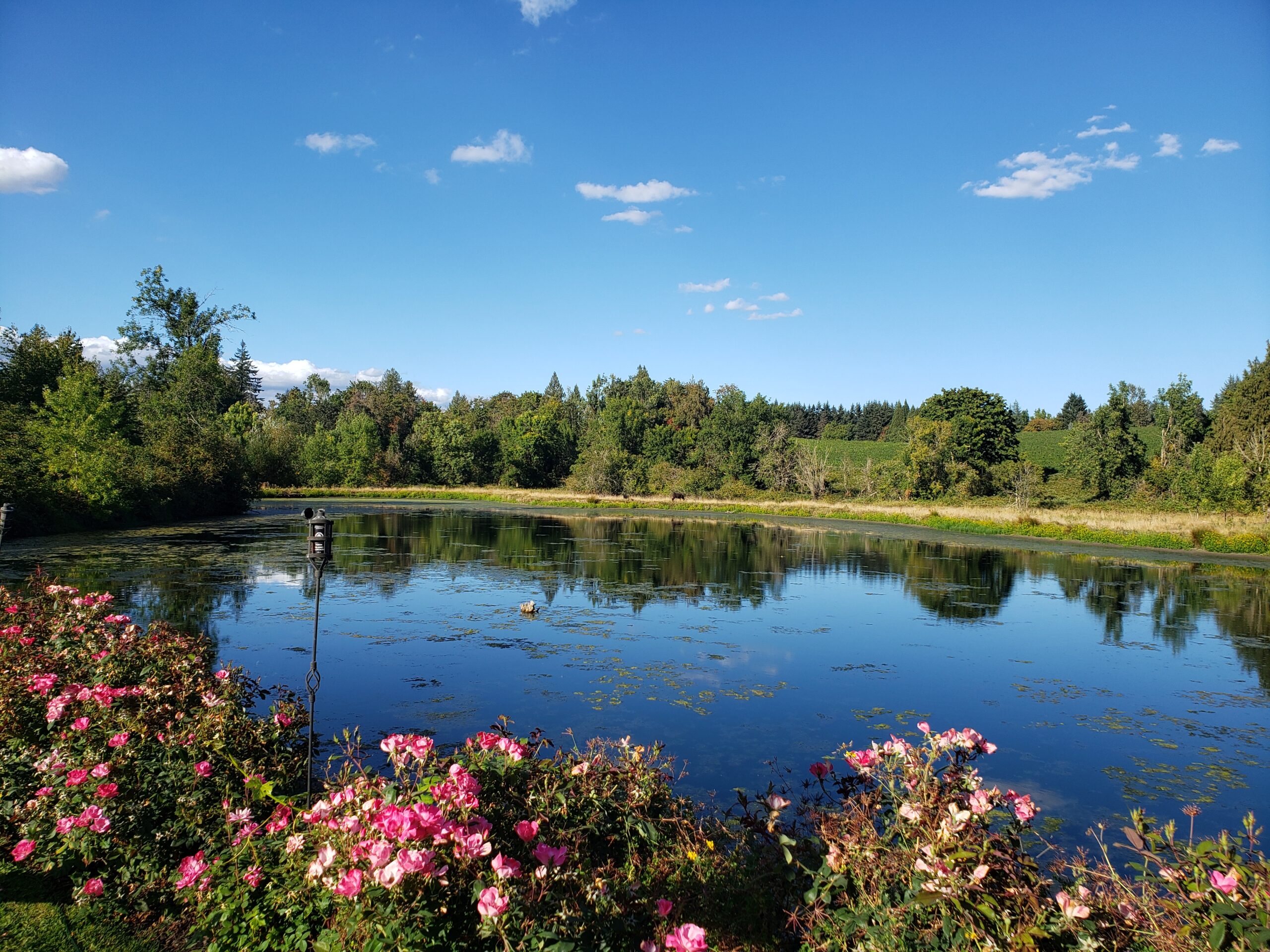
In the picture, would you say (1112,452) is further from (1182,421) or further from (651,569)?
(651,569)

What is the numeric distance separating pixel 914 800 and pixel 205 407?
47252 millimetres

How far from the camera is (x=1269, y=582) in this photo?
18750 mm

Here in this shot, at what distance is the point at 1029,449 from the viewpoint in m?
74.7

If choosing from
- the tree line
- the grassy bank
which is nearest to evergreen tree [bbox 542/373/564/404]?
the tree line

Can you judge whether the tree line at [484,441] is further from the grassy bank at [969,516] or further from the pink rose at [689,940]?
the pink rose at [689,940]

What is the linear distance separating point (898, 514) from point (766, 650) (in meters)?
30.5

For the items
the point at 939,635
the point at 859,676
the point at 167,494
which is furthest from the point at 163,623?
the point at 167,494

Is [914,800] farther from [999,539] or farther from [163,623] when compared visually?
[999,539]

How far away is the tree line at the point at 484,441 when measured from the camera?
26266mm

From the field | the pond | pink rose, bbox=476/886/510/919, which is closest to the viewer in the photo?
pink rose, bbox=476/886/510/919

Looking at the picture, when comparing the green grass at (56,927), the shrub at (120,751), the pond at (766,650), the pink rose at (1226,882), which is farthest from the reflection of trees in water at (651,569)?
the pink rose at (1226,882)

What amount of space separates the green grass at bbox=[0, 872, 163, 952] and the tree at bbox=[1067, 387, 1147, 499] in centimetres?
5076

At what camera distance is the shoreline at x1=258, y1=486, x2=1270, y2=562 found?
25.6 metres

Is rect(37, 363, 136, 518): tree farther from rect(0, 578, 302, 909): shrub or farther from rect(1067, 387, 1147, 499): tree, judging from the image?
rect(1067, 387, 1147, 499): tree
